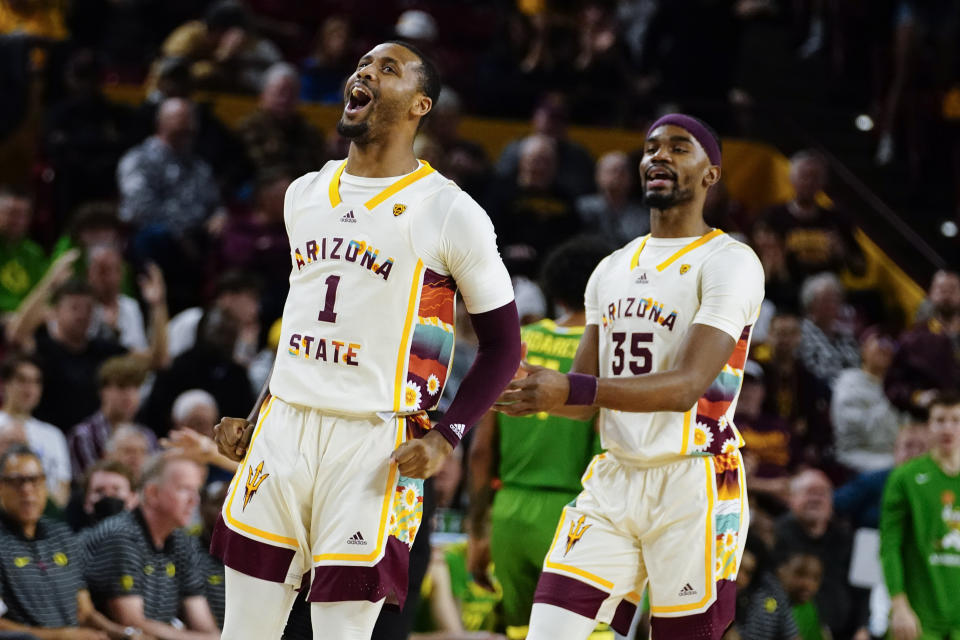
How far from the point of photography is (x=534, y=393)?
464cm

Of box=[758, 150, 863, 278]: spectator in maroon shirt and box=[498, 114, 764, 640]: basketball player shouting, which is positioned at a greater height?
box=[758, 150, 863, 278]: spectator in maroon shirt

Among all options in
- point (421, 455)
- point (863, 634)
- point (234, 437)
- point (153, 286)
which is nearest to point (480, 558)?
point (234, 437)

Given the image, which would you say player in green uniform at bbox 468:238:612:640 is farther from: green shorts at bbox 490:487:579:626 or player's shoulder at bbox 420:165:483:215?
player's shoulder at bbox 420:165:483:215

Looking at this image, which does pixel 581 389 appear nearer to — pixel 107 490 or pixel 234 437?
pixel 234 437

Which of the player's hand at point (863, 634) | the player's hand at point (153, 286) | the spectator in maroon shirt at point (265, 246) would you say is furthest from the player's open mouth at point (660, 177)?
the spectator in maroon shirt at point (265, 246)

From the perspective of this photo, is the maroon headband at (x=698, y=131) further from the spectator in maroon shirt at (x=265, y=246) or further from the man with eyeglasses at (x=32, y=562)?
the spectator in maroon shirt at (x=265, y=246)

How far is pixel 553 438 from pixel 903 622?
3262 mm

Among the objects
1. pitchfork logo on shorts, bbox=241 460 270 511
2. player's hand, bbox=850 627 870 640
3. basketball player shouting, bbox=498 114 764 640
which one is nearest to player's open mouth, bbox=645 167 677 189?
basketball player shouting, bbox=498 114 764 640

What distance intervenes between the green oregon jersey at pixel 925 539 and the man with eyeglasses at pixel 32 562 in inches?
186

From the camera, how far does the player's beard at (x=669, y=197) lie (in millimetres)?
5352

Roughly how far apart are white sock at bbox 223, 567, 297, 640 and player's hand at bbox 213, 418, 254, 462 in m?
0.40

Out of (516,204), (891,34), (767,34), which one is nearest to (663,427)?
(516,204)

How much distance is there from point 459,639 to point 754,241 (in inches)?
208

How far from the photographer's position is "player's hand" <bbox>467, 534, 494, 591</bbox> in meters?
7.09
